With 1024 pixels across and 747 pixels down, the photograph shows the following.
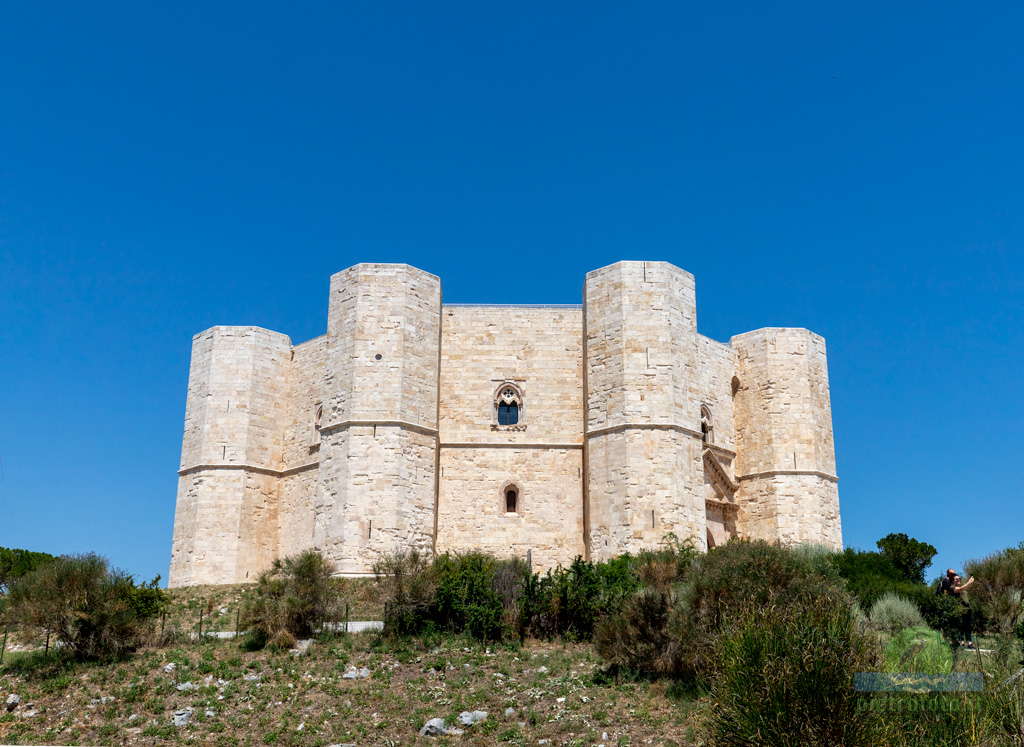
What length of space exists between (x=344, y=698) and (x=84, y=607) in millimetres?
4758

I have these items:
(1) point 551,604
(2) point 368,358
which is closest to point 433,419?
(2) point 368,358

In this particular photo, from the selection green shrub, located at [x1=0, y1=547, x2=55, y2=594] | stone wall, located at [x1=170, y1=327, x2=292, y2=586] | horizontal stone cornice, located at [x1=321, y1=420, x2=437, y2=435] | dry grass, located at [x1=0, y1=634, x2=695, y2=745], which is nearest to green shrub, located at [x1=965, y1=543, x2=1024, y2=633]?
dry grass, located at [x1=0, y1=634, x2=695, y2=745]

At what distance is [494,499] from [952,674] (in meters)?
15.6

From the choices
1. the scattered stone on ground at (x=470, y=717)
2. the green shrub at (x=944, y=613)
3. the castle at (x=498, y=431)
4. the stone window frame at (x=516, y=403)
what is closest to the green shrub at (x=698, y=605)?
the scattered stone on ground at (x=470, y=717)

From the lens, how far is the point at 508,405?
79.6 feet

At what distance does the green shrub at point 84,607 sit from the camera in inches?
599

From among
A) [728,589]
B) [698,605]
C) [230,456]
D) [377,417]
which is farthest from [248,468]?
[728,589]

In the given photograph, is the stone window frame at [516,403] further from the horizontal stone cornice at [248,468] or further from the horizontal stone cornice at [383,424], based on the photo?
the horizontal stone cornice at [248,468]

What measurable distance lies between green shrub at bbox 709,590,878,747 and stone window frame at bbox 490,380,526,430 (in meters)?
15.4

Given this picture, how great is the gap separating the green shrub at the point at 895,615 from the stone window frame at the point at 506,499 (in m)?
8.84

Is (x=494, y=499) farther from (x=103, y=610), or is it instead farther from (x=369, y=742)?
(x=369, y=742)

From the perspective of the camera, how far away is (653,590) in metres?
14.6

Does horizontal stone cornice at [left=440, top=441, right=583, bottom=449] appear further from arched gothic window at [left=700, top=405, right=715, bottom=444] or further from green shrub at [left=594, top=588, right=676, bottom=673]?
green shrub at [left=594, top=588, right=676, bottom=673]

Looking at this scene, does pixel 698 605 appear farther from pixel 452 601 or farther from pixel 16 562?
pixel 16 562
